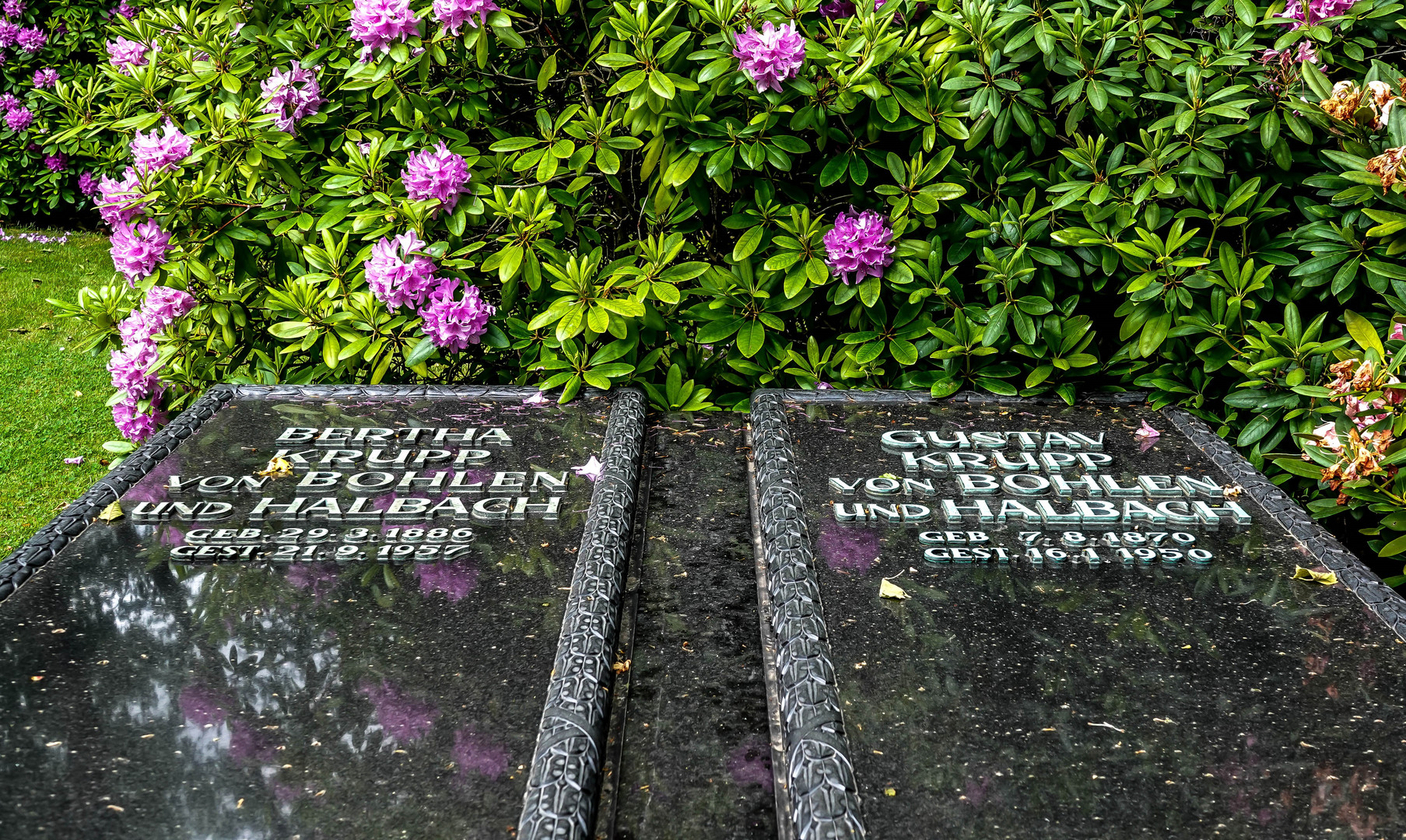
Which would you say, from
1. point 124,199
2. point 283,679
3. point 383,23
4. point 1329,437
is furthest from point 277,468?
point 1329,437

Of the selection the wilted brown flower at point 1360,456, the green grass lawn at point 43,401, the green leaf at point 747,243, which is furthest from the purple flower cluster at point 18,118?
the wilted brown flower at point 1360,456

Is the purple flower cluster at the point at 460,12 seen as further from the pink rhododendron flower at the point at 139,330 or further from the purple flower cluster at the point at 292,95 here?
the pink rhododendron flower at the point at 139,330

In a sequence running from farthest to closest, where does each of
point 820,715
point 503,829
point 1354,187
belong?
point 1354,187, point 820,715, point 503,829

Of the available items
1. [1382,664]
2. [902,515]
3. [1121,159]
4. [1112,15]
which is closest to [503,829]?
[902,515]

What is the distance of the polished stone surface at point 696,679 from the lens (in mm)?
1333

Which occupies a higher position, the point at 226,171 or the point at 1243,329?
the point at 226,171

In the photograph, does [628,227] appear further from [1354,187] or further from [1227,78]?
[1354,187]

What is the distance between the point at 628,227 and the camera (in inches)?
116

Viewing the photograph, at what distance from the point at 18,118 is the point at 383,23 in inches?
253

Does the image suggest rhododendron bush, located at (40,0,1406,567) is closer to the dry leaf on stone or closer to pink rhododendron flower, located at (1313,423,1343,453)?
pink rhododendron flower, located at (1313,423,1343,453)

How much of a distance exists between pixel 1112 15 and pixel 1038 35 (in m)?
0.24

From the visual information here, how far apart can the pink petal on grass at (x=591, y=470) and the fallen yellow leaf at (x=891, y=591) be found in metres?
0.65

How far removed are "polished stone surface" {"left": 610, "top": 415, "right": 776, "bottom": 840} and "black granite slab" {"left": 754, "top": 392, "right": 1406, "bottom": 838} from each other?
0.30 feet

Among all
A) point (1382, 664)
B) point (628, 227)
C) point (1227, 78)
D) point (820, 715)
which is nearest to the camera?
point (820, 715)
